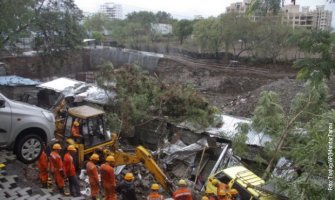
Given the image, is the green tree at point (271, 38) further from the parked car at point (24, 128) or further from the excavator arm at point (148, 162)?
the parked car at point (24, 128)

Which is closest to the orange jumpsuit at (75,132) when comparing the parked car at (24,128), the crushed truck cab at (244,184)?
the parked car at (24,128)

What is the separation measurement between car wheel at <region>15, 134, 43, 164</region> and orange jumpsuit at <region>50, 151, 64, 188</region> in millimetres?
869

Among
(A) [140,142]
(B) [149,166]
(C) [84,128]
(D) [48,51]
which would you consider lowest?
(A) [140,142]

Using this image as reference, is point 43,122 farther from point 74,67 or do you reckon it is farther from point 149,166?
point 74,67

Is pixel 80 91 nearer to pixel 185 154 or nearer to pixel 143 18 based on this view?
pixel 185 154

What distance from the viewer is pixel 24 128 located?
9.17 metres

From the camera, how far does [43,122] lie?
959 cm

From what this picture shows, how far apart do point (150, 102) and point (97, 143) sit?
5.54 m

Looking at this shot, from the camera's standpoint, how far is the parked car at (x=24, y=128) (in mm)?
8859

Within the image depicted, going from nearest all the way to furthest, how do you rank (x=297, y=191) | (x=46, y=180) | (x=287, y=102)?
(x=297, y=191), (x=46, y=180), (x=287, y=102)

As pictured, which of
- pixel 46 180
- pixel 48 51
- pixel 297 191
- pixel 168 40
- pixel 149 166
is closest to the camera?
pixel 297 191

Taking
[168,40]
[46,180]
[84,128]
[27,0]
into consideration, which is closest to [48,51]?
[27,0]

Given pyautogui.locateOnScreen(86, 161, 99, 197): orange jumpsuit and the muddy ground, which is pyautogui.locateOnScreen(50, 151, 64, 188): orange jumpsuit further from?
the muddy ground

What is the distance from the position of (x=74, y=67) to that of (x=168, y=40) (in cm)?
2261
